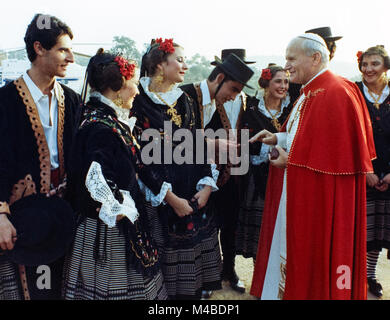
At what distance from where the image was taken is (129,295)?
87.2 inches

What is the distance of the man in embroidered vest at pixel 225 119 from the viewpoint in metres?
3.31

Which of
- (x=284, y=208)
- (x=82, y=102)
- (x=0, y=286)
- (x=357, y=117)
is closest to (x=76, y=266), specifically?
(x=0, y=286)

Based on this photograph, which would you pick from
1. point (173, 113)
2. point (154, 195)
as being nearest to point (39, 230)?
point (154, 195)

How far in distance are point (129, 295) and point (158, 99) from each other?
58.6 inches

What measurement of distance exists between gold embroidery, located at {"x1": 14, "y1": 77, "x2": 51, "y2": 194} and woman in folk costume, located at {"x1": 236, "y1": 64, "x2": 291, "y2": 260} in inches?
80.0

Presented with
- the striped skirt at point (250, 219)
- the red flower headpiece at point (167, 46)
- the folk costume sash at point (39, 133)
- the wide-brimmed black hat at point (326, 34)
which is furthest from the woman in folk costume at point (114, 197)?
the wide-brimmed black hat at point (326, 34)

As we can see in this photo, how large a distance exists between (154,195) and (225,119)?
1.23 metres

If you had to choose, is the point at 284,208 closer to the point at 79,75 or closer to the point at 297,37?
the point at 297,37

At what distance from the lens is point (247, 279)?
4012 millimetres

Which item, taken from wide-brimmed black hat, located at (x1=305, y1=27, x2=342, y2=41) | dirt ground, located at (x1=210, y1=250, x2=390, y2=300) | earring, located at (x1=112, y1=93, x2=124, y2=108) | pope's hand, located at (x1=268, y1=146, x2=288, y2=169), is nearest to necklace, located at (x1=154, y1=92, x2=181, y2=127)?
earring, located at (x1=112, y1=93, x2=124, y2=108)

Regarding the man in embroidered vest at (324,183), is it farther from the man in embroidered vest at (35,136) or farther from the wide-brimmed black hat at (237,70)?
the man in embroidered vest at (35,136)

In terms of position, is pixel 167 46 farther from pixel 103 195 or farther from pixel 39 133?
pixel 103 195

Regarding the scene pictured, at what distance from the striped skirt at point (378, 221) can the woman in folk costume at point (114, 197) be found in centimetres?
258

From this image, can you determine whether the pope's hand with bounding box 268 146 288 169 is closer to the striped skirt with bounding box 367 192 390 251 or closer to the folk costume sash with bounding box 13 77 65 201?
the striped skirt with bounding box 367 192 390 251
